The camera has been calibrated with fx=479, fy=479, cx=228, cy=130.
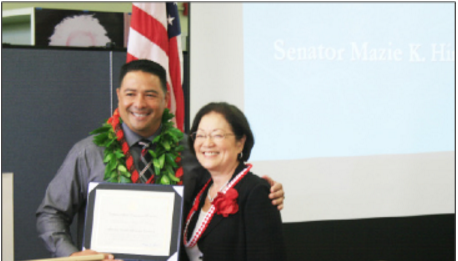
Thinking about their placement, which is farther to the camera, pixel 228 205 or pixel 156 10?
pixel 156 10

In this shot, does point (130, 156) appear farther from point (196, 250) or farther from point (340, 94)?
point (340, 94)

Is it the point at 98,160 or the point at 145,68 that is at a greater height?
the point at 145,68

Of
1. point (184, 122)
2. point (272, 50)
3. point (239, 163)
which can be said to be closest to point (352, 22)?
point (272, 50)

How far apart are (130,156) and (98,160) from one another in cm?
14

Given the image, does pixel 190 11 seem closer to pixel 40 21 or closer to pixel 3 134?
pixel 40 21

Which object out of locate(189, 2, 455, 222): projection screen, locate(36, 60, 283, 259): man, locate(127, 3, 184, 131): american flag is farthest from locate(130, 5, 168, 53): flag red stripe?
locate(36, 60, 283, 259): man

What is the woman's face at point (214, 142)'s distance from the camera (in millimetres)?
2029

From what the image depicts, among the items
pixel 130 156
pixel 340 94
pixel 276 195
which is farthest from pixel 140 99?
pixel 340 94

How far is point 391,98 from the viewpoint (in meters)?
3.66

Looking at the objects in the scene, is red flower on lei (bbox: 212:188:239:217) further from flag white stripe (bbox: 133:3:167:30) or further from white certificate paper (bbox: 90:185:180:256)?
flag white stripe (bbox: 133:3:167:30)

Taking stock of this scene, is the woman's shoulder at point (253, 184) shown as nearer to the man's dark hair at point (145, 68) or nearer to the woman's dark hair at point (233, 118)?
the woman's dark hair at point (233, 118)

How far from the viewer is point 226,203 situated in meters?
1.96

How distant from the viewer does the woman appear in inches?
77.2

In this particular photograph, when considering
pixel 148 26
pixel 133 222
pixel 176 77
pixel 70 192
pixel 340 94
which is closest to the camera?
pixel 133 222
